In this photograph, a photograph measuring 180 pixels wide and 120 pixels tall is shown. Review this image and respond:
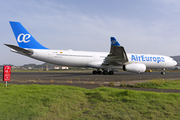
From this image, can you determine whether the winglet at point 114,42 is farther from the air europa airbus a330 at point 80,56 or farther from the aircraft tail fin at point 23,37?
the aircraft tail fin at point 23,37

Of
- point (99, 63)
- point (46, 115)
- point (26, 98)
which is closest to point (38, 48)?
point (99, 63)

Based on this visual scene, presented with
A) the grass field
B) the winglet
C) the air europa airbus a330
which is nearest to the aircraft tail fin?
the air europa airbus a330

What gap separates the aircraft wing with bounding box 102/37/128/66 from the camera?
20.9 meters

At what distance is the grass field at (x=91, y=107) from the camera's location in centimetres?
432

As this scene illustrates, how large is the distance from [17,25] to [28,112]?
20.6 metres

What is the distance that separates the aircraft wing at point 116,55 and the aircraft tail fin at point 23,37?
36.9ft

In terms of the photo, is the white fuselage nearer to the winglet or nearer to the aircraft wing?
the aircraft wing

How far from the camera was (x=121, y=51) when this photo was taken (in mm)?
22000

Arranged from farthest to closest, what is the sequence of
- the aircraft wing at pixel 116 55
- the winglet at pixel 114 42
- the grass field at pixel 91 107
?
the aircraft wing at pixel 116 55 < the winglet at pixel 114 42 < the grass field at pixel 91 107

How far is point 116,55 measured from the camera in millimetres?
23375

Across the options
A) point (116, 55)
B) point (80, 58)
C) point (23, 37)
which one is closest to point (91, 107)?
point (116, 55)

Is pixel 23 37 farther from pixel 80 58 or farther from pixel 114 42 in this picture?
pixel 114 42

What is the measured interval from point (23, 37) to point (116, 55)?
46.9 feet

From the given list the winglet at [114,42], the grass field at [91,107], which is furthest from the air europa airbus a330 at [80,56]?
the grass field at [91,107]
